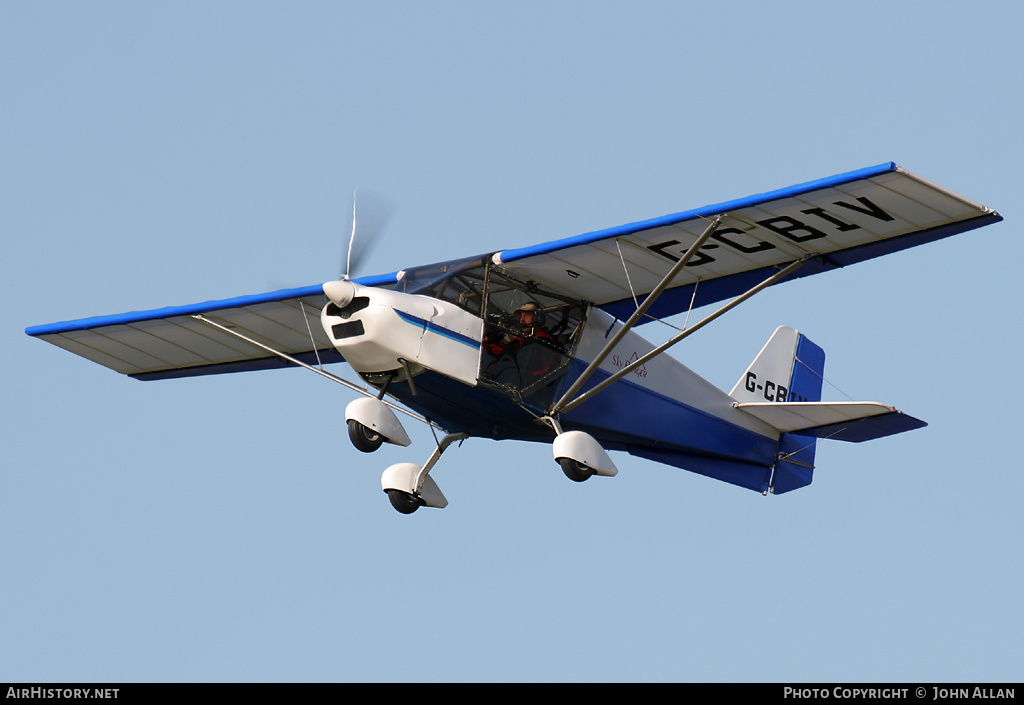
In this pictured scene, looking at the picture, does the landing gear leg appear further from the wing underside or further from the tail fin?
the tail fin

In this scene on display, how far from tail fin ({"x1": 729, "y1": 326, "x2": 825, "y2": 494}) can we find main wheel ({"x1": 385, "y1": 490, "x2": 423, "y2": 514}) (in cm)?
457

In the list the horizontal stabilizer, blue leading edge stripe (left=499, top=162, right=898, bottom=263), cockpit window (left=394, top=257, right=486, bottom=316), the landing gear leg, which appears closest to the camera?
blue leading edge stripe (left=499, top=162, right=898, bottom=263)

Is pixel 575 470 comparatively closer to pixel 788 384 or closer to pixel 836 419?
pixel 836 419

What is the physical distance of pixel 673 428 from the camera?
16.7 m

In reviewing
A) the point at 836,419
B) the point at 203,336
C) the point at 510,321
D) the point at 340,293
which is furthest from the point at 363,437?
the point at 836,419

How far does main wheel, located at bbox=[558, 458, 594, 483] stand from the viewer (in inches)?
561

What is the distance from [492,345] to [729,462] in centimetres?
436

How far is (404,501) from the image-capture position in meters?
15.5

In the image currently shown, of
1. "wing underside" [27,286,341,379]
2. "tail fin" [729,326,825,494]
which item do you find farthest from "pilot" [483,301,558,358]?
"tail fin" [729,326,825,494]

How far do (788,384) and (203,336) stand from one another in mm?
7667

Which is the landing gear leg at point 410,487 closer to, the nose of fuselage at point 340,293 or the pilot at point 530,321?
the pilot at point 530,321
